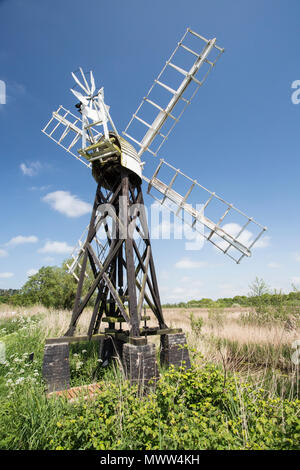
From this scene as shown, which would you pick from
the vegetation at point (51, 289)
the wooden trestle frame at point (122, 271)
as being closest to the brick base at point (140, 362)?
the wooden trestle frame at point (122, 271)

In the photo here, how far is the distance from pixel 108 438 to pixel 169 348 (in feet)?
12.0

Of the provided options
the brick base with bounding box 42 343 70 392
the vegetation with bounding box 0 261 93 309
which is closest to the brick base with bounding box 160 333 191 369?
the brick base with bounding box 42 343 70 392

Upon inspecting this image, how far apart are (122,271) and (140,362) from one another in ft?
10.1

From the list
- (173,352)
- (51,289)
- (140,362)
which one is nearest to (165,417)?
(140,362)

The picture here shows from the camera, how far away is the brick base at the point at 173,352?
→ 6.33 metres

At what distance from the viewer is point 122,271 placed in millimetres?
7520

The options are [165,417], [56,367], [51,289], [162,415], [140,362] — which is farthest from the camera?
[51,289]

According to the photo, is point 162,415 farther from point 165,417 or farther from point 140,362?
point 140,362

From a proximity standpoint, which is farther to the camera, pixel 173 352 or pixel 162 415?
pixel 173 352

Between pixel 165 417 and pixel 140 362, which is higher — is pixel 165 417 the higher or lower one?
the lower one

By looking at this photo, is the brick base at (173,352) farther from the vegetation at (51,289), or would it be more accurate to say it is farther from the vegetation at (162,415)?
the vegetation at (51,289)

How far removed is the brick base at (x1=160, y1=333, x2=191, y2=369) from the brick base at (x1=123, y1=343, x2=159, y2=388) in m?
1.31
